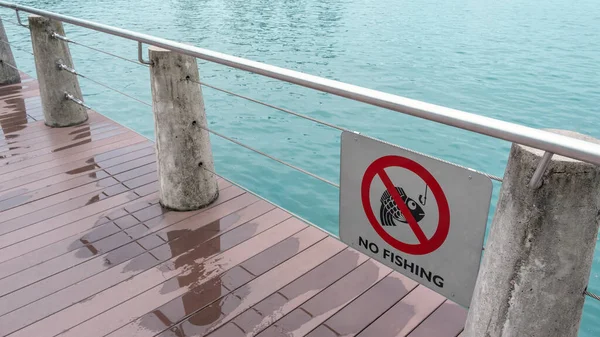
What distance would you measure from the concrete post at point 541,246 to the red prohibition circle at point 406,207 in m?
0.29

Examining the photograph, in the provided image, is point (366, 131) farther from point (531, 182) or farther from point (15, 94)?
point (531, 182)

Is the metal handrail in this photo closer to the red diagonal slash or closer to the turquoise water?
the red diagonal slash

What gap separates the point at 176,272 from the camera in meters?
3.08

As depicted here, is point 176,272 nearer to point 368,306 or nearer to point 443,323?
point 368,306

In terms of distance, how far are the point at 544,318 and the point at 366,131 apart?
9402mm

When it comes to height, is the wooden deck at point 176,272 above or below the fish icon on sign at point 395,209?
below

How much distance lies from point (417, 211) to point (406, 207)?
0.20 feet

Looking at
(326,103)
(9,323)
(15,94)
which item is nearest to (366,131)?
(326,103)

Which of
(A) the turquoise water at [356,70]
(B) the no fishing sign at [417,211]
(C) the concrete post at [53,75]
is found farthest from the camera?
(A) the turquoise water at [356,70]

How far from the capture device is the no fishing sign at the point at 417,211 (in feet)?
6.38

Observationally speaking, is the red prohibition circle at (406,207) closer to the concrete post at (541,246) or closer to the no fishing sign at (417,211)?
the no fishing sign at (417,211)

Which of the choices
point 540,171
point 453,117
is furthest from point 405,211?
point 540,171

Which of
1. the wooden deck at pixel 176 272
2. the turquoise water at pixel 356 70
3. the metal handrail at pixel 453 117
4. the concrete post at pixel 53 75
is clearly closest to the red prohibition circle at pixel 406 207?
the metal handrail at pixel 453 117

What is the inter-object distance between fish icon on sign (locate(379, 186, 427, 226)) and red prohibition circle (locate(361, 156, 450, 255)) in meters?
0.03
